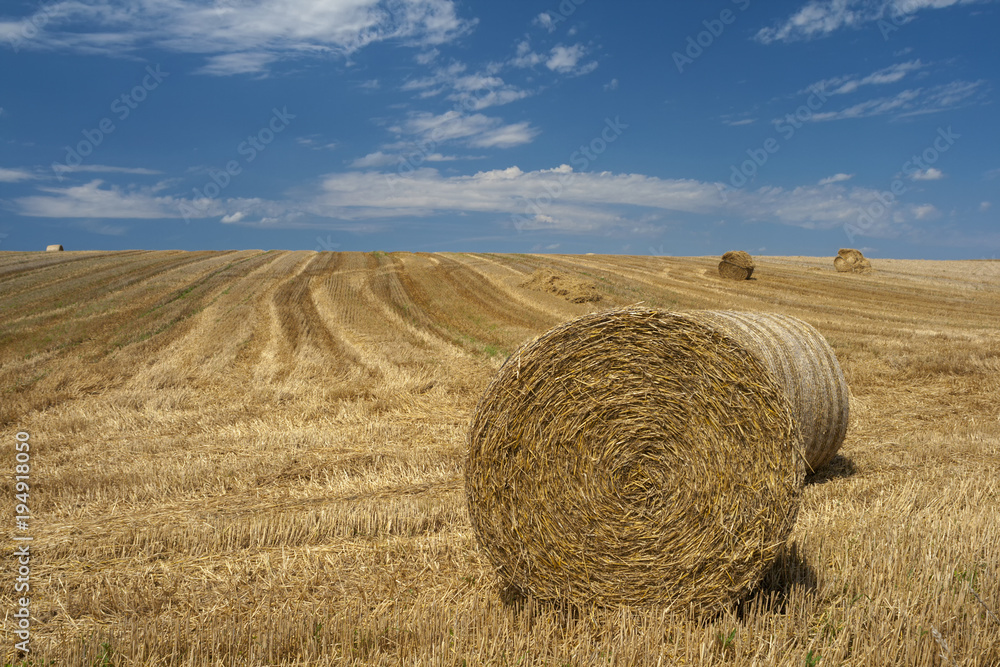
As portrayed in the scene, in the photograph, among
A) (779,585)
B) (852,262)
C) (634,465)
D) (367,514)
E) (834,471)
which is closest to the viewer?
(634,465)

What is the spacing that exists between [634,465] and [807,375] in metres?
2.88

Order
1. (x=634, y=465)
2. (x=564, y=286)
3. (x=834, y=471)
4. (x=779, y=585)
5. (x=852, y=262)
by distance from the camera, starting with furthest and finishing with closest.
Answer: (x=852, y=262) < (x=564, y=286) < (x=834, y=471) < (x=779, y=585) < (x=634, y=465)

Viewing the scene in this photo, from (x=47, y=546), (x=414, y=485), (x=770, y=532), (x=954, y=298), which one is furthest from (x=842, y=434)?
(x=954, y=298)

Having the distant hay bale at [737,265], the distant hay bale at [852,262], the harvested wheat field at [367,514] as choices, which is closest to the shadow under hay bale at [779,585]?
the harvested wheat field at [367,514]

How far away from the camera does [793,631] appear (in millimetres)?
3396

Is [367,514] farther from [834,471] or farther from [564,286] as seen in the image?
[564,286]

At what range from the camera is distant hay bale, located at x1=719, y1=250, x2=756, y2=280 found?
24.8 m

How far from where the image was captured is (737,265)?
2483 centimetres

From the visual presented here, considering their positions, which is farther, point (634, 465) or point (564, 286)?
point (564, 286)

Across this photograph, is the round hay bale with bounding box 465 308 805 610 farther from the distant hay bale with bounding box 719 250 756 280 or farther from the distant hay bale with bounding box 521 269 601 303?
the distant hay bale with bounding box 719 250 756 280

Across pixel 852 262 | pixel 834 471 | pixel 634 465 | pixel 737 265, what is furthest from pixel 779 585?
pixel 852 262

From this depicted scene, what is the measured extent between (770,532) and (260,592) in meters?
3.06

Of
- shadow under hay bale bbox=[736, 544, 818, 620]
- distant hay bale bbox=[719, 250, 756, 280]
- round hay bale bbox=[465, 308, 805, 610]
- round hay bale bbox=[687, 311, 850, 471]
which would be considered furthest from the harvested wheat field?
distant hay bale bbox=[719, 250, 756, 280]

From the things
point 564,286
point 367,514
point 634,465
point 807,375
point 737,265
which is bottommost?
point 367,514
